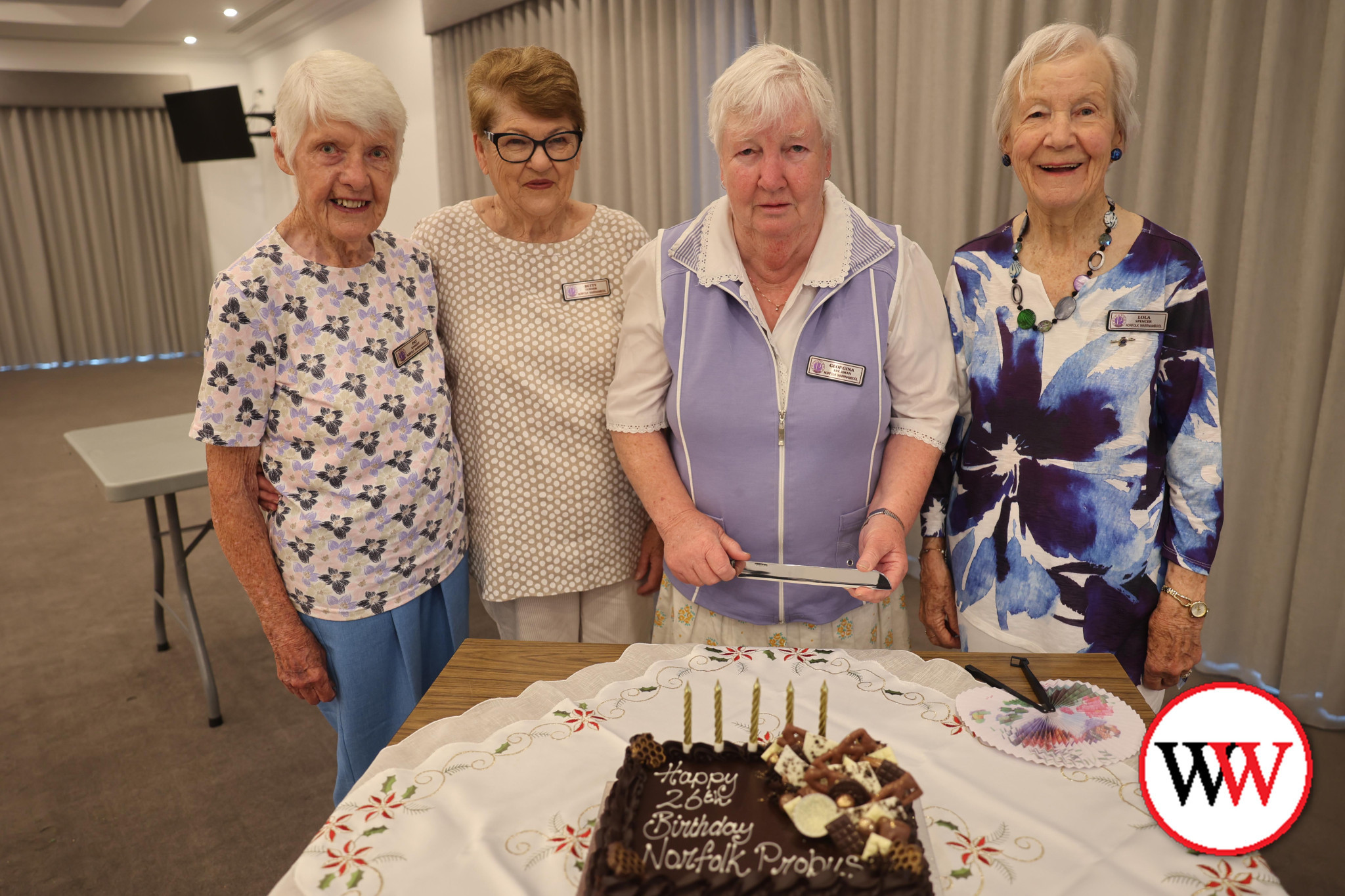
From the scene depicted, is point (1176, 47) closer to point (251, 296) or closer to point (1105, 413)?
point (1105, 413)

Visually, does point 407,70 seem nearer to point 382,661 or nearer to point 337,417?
point 337,417

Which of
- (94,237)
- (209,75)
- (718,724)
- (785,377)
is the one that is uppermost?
(209,75)

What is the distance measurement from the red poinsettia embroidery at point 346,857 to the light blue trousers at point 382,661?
2.08 feet

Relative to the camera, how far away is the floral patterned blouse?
1.38 metres

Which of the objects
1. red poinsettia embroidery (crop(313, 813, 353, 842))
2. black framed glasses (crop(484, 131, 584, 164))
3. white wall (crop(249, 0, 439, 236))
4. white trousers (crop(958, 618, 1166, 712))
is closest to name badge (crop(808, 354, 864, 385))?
white trousers (crop(958, 618, 1166, 712))

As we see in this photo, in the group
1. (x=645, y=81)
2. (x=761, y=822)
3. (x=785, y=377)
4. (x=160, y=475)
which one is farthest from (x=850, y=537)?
(x=645, y=81)

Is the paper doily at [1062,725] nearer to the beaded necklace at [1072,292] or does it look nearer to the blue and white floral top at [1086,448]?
the blue and white floral top at [1086,448]

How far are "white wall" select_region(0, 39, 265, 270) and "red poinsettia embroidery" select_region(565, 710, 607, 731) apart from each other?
9.60m

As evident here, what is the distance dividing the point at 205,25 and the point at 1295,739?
10303mm

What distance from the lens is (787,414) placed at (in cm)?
141

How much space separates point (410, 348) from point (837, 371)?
754 millimetres

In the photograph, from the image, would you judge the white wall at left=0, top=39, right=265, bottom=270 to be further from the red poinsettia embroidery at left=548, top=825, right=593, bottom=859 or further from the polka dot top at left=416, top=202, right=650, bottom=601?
the red poinsettia embroidery at left=548, top=825, right=593, bottom=859

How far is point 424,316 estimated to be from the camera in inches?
62.0

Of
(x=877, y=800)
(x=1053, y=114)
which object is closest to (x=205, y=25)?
(x=1053, y=114)
